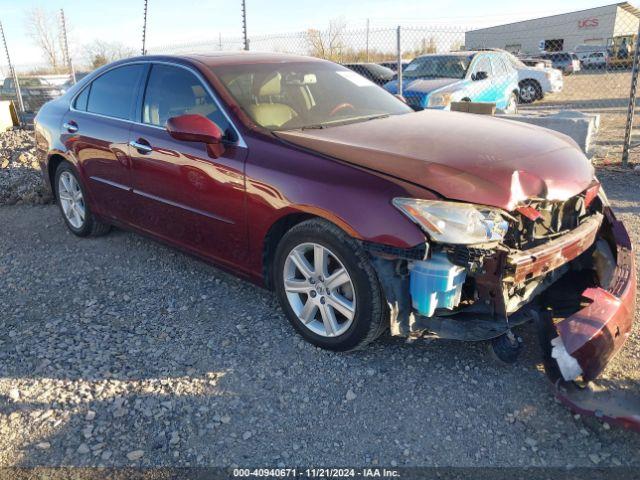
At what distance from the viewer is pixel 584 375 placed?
2.60 meters

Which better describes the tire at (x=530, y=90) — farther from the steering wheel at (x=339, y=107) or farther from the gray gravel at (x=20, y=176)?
the steering wheel at (x=339, y=107)

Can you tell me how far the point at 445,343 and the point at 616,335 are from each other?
94cm

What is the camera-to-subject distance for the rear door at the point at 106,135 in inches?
171

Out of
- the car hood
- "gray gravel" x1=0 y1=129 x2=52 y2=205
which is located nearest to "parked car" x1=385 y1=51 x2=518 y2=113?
"gray gravel" x1=0 y1=129 x2=52 y2=205

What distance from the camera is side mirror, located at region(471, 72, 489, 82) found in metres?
11.0

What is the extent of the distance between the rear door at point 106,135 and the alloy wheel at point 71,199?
337 mm

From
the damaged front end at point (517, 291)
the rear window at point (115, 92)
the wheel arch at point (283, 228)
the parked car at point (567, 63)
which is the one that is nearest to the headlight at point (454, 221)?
the damaged front end at point (517, 291)

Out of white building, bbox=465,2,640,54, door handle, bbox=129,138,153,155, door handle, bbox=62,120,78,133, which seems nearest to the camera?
door handle, bbox=129,138,153,155

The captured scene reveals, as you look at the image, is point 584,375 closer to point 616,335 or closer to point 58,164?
point 616,335

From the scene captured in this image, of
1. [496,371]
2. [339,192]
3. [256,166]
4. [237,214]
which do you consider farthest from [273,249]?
[496,371]

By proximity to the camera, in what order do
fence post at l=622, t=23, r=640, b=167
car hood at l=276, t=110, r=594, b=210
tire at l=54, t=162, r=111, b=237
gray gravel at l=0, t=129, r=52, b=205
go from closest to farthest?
car hood at l=276, t=110, r=594, b=210
tire at l=54, t=162, r=111, b=237
gray gravel at l=0, t=129, r=52, b=205
fence post at l=622, t=23, r=640, b=167

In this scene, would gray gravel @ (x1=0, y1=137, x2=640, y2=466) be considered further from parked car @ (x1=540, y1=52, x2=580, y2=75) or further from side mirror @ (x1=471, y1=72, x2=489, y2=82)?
parked car @ (x1=540, y1=52, x2=580, y2=75)

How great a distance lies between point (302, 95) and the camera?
395 centimetres

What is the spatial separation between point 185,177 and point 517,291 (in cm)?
224
